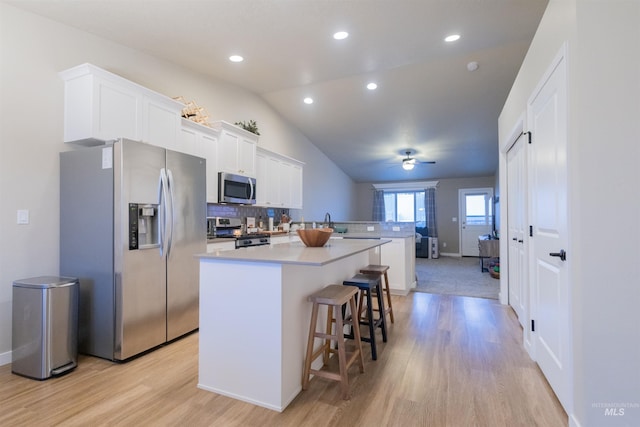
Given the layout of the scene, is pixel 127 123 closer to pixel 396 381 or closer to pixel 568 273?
pixel 396 381

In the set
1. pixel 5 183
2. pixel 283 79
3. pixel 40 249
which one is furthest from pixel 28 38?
pixel 283 79

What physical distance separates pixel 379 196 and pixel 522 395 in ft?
27.6

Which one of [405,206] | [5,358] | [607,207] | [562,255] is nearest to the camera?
[607,207]

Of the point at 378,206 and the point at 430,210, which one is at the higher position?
the point at 378,206

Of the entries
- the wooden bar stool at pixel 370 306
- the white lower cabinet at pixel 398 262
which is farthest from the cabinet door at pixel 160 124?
the white lower cabinet at pixel 398 262

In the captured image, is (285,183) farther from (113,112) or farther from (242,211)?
(113,112)

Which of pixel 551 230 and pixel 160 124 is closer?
pixel 551 230

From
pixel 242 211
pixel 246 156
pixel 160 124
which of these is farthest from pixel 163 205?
pixel 242 211

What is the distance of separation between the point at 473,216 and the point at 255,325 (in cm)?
882

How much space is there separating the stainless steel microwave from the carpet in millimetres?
2931

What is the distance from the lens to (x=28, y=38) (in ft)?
8.16

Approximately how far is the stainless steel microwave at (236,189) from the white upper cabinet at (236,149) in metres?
0.12

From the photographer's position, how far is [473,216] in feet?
29.9

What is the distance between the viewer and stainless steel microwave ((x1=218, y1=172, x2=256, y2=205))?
4.04 meters
